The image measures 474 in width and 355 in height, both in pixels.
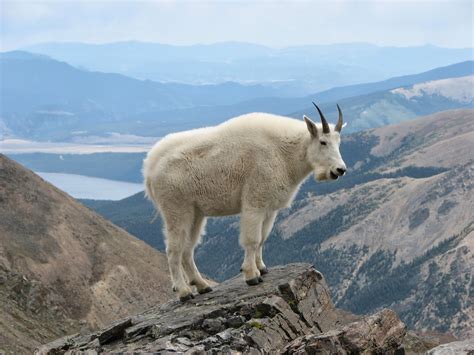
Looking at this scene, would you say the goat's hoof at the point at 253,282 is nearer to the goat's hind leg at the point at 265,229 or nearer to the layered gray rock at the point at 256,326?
the layered gray rock at the point at 256,326

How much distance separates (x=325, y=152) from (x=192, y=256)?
14.3 feet

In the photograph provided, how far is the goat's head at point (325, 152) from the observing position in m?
16.0

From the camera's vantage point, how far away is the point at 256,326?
14.7m

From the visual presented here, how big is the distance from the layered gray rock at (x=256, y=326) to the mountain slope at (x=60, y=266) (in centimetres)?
2462

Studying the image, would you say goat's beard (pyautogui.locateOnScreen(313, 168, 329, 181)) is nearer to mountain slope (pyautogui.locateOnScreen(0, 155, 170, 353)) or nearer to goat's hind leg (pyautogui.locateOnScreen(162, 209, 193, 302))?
goat's hind leg (pyautogui.locateOnScreen(162, 209, 193, 302))

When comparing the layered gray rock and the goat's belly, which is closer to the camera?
the layered gray rock

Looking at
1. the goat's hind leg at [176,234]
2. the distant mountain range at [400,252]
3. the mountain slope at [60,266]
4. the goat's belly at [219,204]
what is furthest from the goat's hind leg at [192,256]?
the distant mountain range at [400,252]

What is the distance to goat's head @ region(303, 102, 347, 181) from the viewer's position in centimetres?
1599

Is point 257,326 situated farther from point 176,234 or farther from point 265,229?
point 176,234

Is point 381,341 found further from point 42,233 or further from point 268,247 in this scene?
point 268,247

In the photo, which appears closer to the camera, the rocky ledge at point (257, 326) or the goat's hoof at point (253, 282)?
the rocky ledge at point (257, 326)

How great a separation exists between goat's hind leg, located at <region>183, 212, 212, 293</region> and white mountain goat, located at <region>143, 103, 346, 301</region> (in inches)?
2.0

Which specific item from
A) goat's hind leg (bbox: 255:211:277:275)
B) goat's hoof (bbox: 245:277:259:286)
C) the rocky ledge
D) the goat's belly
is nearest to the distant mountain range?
goat's hind leg (bbox: 255:211:277:275)

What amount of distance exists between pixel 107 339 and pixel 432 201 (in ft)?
577
